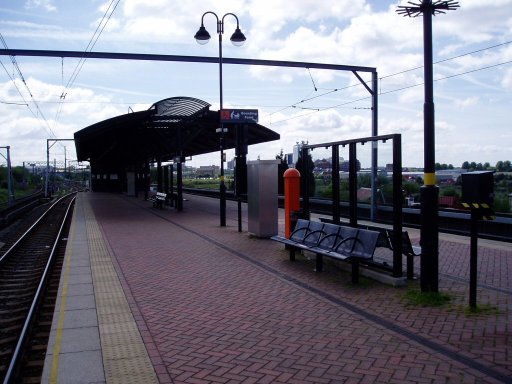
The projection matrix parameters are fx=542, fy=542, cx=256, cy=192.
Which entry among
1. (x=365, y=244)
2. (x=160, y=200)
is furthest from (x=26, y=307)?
(x=160, y=200)

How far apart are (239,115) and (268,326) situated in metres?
11.1

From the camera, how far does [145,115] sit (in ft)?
81.7

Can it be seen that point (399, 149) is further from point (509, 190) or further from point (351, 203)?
point (509, 190)

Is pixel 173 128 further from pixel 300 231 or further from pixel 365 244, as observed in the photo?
pixel 365 244

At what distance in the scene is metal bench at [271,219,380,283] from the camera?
7.84 metres

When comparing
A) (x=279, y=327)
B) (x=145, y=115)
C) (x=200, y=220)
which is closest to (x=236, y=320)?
(x=279, y=327)

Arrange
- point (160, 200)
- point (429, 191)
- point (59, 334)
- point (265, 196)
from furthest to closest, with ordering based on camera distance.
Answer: point (160, 200), point (265, 196), point (429, 191), point (59, 334)

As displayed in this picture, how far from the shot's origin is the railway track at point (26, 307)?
206 inches

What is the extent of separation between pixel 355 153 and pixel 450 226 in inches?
266

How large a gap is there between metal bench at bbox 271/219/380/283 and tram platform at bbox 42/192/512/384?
380 millimetres

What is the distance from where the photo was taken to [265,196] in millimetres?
13531

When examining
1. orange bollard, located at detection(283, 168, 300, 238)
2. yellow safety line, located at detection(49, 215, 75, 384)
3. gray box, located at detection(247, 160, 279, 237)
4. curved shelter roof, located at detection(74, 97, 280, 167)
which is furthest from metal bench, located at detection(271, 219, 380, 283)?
curved shelter roof, located at detection(74, 97, 280, 167)

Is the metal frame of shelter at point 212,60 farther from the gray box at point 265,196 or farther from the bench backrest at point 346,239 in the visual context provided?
the bench backrest at point 346,239

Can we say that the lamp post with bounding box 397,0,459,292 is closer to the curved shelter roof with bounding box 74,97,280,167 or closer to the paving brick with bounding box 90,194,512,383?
the paving brick with bounding box 90,194,512,383
